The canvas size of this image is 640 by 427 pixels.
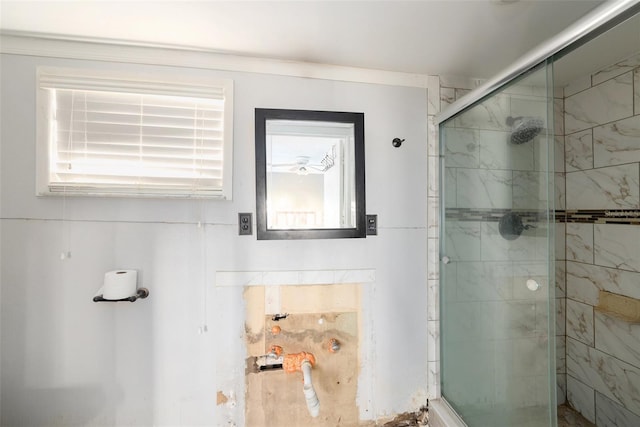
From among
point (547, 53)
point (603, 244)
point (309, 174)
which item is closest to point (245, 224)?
point (309, 174)

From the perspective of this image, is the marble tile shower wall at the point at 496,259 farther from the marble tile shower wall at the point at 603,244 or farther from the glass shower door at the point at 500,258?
the marble tile shower wall at the point at 603,244

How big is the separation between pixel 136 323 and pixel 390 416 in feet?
4.42

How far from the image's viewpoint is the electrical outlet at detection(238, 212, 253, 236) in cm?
128

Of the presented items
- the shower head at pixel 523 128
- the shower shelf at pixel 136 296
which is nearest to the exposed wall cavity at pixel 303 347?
the shower shelf at pixel 136 296

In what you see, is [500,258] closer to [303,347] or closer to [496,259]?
[496,259]

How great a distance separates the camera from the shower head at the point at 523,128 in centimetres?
94

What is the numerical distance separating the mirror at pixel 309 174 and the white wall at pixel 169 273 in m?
0.06

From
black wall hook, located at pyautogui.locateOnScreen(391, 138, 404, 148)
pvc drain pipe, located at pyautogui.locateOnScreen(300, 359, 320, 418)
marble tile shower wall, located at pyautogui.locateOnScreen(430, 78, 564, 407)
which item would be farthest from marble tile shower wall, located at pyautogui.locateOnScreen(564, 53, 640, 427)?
pvc drain pipe, located at pyautogui.locateOnScreen(300, 359, 320, 418)

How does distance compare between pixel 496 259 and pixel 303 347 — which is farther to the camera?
pixel 303 347

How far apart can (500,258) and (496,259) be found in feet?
0.06

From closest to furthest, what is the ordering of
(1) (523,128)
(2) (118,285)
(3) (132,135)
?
1. (1) (523,128)
2. (2) (118,285)
3. (3) (132,135)

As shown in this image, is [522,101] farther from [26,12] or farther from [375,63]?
[26,12]

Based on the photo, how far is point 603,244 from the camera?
4.59ft

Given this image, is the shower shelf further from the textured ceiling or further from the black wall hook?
the black wall hook
